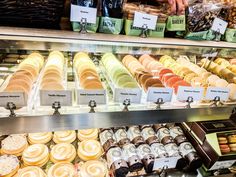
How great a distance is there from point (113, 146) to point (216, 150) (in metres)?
0.64

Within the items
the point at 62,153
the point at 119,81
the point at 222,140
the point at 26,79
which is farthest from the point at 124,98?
the point at 222,140

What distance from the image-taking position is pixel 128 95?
1.06m

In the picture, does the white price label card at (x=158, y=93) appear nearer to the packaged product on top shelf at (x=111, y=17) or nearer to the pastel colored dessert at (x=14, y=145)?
the packaged product on top shelf at (x=111, y=17)

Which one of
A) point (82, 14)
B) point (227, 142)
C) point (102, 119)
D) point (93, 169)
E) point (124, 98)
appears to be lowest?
point (93, 169)

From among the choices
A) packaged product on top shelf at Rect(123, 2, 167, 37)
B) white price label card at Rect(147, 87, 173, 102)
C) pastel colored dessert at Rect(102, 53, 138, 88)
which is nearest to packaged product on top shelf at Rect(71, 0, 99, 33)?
packaged product on top shelf at Rect(123, 2, 167, 37)

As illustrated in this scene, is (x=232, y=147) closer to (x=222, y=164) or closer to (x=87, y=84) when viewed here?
(x=222, y=164)

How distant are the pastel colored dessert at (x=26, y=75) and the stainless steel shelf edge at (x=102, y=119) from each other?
138 mm

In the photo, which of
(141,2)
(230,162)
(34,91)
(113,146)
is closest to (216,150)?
(230,162)

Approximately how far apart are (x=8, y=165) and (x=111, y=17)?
98cm

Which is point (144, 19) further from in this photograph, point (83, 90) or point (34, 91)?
point (34, 91)

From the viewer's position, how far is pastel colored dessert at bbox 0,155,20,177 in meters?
1.20

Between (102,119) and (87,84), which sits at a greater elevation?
(87,84)

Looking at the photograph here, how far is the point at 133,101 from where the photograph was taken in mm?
1074

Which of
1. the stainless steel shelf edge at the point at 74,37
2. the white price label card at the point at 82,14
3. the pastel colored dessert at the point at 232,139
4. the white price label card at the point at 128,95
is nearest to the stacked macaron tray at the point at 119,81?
the white price label card at the point at 128,95
